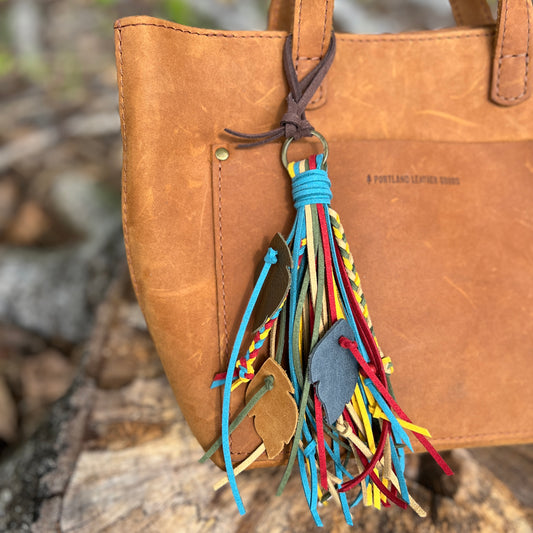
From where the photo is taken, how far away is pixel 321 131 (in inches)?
28.2

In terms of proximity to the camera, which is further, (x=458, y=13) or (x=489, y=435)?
(x=458, y=13)

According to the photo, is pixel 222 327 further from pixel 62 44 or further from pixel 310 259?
pixel 62 44

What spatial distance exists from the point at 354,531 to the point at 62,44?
6.18 feet

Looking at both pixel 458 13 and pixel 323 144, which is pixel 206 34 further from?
pixel 458 13

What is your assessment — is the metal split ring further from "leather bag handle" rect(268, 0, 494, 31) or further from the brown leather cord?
"leather bag handle" rect(268, 0, 494, 31)

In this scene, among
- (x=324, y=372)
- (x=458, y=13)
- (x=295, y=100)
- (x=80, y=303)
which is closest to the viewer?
(x=324, y=372)

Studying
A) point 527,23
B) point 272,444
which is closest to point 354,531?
point 272,444

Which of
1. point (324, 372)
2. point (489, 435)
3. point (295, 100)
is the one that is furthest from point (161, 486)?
point (295, 100)

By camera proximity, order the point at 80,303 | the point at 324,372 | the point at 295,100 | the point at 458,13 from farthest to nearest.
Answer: the point at 80,303, the point at 458,13, the point at 295,100, the point at 324,372

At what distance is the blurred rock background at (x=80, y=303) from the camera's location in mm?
709

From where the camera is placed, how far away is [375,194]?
2.32 ft

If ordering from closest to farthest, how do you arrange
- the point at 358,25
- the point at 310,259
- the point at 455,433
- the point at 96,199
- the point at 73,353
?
the point at 310,259, the point at 455,433, the point at 73,353, the point at 96,199, the point at 358,25

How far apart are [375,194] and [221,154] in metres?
0.25

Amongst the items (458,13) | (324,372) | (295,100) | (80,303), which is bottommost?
(80,303)
